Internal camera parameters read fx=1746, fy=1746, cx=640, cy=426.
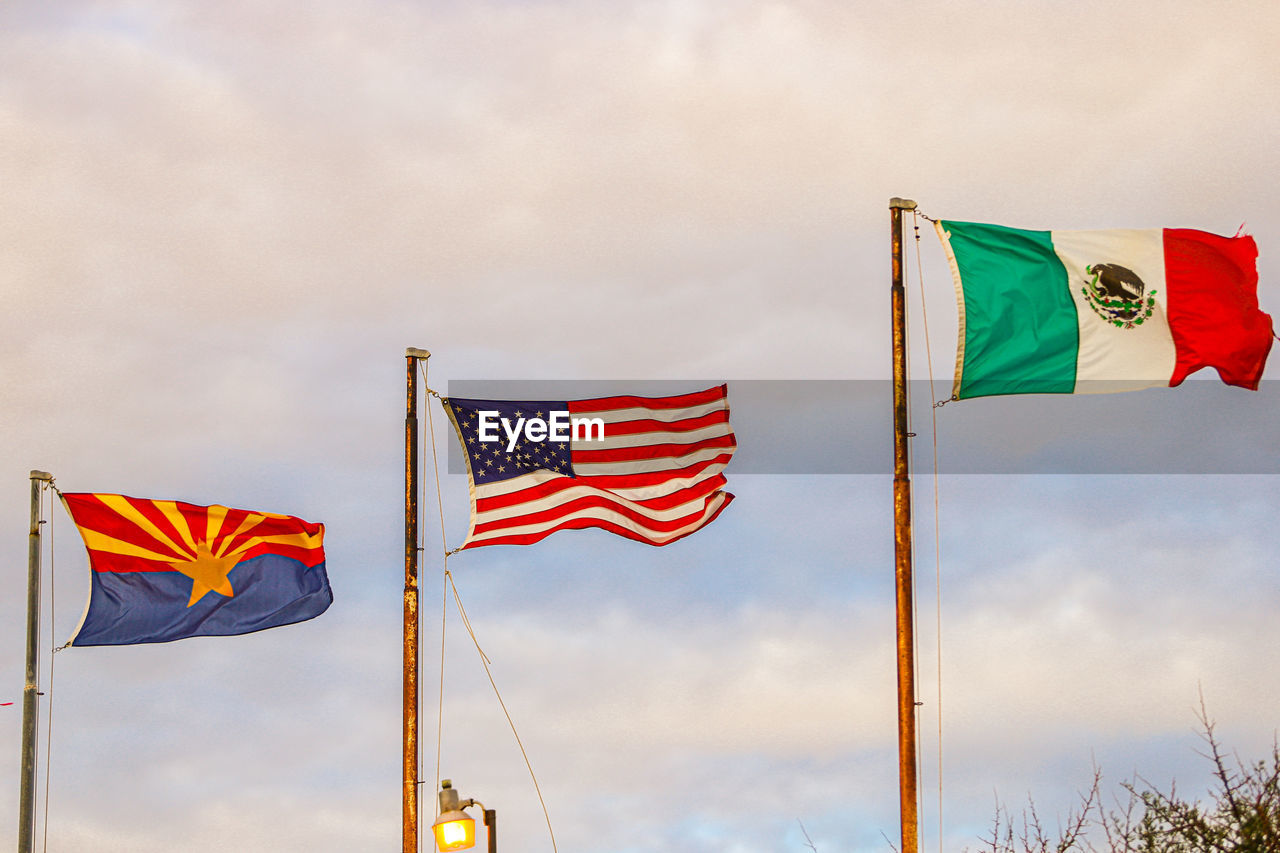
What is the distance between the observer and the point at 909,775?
59.6 ft

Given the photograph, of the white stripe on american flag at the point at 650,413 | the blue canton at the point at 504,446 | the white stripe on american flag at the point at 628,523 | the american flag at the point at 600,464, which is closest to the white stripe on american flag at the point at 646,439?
the american flag at the point at 600,464

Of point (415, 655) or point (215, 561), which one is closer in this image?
point (415, 655)

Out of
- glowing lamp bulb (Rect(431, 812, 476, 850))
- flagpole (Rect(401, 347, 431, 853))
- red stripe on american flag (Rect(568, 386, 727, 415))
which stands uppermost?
red stripe on american flag (Rect(568, 386, 727, 415))

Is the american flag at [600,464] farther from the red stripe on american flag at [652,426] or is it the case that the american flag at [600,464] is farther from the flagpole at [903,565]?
the flagpole at [903,565]

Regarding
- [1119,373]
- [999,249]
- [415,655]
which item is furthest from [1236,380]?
[415,655]

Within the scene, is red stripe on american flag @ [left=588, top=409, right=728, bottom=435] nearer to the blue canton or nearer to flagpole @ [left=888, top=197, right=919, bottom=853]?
the blue canton

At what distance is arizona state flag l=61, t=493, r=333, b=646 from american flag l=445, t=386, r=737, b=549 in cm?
408

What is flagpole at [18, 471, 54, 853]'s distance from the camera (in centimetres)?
2248

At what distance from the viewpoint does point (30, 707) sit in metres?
22.8

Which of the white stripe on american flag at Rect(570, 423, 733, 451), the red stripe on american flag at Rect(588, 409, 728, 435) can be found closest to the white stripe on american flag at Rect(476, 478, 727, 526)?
the white stripe on american flag at Rect(570, 423, 733, 451)

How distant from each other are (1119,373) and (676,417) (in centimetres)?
583

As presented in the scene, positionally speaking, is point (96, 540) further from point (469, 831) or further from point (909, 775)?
point (909, 775)

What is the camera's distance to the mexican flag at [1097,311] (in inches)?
769

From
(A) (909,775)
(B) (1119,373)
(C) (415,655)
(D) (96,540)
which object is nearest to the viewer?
(A) (909,775)
